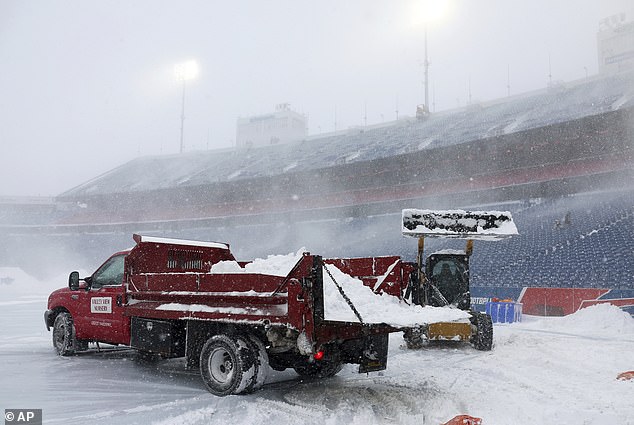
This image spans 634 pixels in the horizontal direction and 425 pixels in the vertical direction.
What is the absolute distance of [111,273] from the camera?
792cm

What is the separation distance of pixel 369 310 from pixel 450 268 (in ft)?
18.9

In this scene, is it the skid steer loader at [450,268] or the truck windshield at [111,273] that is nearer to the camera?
the truck windshield at [111,273]

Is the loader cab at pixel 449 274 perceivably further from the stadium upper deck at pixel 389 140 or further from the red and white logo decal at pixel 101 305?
the stadium upper deck at pixel 389 140

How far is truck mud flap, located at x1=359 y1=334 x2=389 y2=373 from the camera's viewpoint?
18.8 ft

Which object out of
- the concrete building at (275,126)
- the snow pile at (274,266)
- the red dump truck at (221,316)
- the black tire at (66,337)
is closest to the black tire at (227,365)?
the red dump truck at (221,316)

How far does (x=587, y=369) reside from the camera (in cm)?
794

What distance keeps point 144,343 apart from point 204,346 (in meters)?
1.39

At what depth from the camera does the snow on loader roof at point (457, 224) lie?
7832 mm

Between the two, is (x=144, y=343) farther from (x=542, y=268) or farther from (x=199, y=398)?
(x=542, y=268)

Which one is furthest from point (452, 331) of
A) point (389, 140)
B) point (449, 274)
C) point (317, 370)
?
point (389, 140)

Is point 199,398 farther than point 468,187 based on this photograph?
No

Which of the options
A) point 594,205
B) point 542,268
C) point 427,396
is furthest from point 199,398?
point 594,205

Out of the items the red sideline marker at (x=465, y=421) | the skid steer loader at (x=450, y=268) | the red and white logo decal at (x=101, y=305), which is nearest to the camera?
the red sideline marker at (x=465, y=421)

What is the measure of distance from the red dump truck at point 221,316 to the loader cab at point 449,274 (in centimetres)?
394
